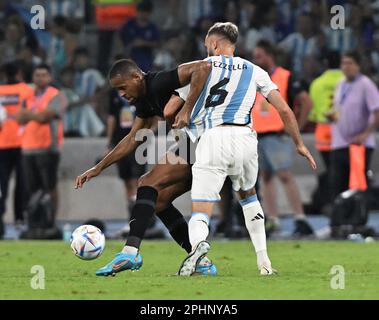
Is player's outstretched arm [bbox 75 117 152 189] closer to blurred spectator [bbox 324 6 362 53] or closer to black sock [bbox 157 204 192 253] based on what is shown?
black sock [bbox 157 204 192 253]

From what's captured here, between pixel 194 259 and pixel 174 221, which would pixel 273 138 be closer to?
pixel 174 221

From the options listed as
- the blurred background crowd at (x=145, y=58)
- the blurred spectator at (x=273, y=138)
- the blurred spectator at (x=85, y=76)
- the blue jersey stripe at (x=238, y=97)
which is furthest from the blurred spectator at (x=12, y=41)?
the blue jersey stripe at (x=238, y=97)

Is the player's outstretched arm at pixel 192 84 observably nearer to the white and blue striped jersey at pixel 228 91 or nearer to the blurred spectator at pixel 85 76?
the white and blue striped jersey at pixel 228 91

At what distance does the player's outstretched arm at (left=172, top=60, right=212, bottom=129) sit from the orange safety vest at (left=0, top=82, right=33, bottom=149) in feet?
25.7

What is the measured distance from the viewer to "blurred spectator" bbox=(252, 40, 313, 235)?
56.1 feet

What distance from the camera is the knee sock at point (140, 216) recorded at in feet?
37.0

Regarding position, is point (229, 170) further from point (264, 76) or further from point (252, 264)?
point (252, 264)

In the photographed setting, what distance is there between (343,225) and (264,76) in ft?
19.9

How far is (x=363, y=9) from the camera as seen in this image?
77.3ft

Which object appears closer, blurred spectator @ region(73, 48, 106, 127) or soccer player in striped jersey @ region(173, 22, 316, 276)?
soccer player in striped jersey @ region(173, 22, 316, 276)

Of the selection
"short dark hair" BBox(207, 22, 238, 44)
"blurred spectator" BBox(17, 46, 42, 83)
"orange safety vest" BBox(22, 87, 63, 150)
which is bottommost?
"orange safety vest" BBox(22, 87, 63, 150)

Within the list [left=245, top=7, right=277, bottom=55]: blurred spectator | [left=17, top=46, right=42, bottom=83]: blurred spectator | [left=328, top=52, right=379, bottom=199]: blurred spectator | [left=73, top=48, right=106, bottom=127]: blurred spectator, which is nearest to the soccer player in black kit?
[left=328, top=52, right=379, bottom=199]: blurred spectator

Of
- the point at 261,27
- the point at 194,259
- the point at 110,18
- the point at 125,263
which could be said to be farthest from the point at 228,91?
the point at 110,18

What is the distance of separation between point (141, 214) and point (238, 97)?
1294 millimetres
